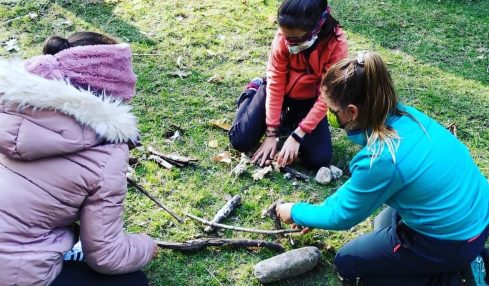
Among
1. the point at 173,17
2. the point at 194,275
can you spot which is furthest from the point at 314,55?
the point at 173,17

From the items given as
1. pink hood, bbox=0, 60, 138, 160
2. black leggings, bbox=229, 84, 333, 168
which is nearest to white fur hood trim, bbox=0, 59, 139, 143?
pink hood, bbox=0, 60, 138, 160

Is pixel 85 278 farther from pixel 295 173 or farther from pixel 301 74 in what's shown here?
pixel 301 74

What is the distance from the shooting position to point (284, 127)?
3850mm

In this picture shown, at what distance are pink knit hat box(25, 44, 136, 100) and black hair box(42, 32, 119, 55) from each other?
0.33 ft

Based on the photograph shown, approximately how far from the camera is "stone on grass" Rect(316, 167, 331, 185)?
3.37 m

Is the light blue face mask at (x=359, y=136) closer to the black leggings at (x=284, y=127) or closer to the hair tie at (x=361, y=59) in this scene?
the hair tie at (x=361, y=59)

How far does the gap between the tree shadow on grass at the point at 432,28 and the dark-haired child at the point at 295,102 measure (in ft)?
5.28

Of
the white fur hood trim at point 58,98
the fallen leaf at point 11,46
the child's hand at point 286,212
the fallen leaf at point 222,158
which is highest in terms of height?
the white fur hood trim at point 58,98

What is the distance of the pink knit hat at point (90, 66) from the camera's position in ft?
6.70

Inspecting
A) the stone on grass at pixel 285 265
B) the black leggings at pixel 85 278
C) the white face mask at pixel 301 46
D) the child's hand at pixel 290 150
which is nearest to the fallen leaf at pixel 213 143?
the child's hand at pixel 290 150

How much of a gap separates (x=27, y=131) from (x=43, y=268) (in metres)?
0.56

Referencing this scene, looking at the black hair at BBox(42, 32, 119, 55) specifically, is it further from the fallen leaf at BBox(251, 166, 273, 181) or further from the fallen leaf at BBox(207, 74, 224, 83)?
the fallen leaf at BBox(207, 74, 224, 83)

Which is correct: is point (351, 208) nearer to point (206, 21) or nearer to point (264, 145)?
point (264, 145)

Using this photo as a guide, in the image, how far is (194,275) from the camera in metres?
2.78
